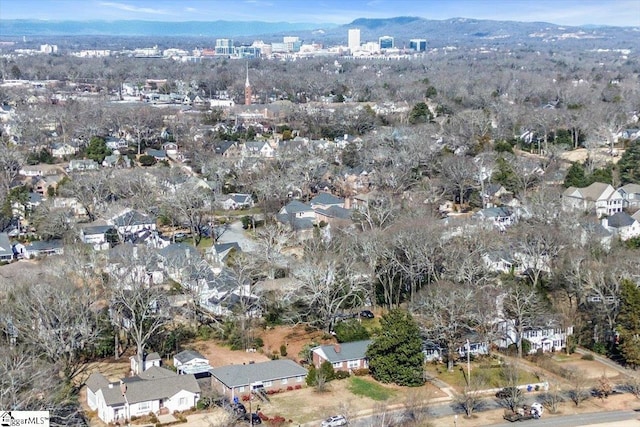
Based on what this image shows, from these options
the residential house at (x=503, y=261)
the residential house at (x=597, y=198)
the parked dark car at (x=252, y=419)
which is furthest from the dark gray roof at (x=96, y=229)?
the residential house at (x=597, y=198)

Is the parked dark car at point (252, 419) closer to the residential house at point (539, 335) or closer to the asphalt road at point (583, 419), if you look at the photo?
the asphalt road at point (583, 419)

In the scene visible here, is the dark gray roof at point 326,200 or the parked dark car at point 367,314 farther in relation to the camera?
the dark gray roof at point 326,200

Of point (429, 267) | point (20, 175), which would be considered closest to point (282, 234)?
point (429, 267)

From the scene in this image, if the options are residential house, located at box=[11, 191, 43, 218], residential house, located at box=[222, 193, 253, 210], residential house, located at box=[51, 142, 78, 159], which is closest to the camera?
residential house, located at box=[11, 191, 43, 218]

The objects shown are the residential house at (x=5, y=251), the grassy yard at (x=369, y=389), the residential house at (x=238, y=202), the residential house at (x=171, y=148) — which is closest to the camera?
the grassy yard at (x=369, y=389)

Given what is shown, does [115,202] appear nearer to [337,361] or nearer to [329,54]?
[337,361]

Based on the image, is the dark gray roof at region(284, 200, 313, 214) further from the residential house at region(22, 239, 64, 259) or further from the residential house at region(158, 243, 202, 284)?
the residential house at region(22, 239, 64, 259)

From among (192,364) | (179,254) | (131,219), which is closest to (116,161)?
(131,219)

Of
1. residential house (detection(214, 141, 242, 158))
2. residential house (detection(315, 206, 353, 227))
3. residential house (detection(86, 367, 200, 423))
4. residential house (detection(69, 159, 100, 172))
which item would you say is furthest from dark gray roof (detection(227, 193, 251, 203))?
residential house (detection(86, 367, 200, 423))
